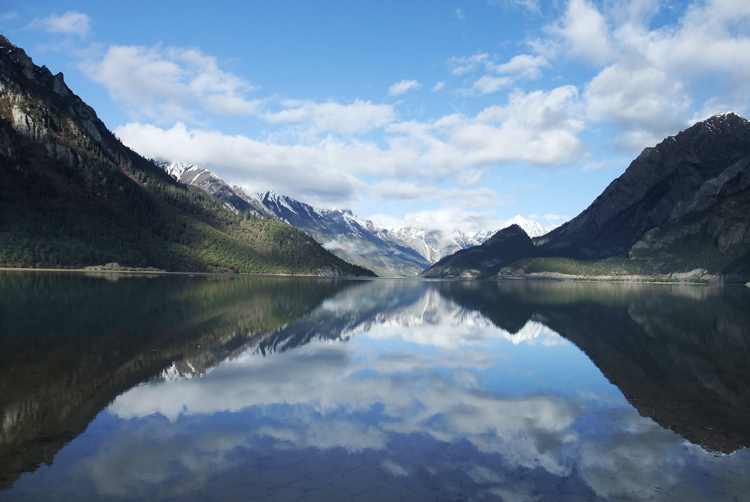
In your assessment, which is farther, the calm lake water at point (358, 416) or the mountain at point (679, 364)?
the mountain at point (679, 364)

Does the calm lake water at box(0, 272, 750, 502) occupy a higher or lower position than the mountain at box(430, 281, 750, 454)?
lower

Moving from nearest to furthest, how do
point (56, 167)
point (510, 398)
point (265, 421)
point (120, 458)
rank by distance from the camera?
point (120, 458)
point (265, 421)
point (510, 398)
point (56, 167)

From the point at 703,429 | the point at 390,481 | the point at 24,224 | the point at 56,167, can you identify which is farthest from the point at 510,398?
the point at 56,167

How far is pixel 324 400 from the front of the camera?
19953 mm

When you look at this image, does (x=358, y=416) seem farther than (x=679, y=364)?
No

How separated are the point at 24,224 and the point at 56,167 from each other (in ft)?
157

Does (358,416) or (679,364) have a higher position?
(679,364)

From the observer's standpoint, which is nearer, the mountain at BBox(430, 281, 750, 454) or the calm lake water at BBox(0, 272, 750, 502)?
the calm lake water at BBox(0, 272, 750, 502)

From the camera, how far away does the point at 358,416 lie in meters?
17.9

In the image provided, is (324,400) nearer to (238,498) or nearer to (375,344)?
(238,498)

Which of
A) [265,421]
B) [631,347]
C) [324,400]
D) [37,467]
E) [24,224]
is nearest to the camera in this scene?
[37,467]

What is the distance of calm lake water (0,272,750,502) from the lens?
12070mm

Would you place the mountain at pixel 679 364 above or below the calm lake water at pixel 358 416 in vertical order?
above

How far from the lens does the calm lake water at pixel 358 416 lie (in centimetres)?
1207
